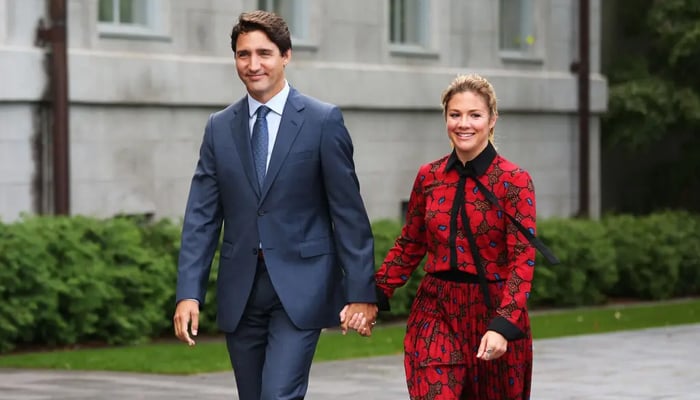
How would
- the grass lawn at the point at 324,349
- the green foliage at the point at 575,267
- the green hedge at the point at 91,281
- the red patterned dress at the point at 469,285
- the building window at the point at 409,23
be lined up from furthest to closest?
1. the building window at the point at 409,23
2. the green foliage at the point at 575,267
3. the green hedge at the point at 91,281
4. the grass lawn at the point at 324,349
5. the red patterned dress at the point at 469,285

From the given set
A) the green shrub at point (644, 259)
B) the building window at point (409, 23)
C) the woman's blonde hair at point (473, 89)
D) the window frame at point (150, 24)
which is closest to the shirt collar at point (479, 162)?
the woman's blonde hair at point (473, 89)

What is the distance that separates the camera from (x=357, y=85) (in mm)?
21406

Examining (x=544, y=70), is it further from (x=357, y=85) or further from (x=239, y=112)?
(x=239, y=112)

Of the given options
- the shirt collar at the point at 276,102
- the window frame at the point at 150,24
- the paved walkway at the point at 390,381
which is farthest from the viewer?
the window frame at the point at 150,24

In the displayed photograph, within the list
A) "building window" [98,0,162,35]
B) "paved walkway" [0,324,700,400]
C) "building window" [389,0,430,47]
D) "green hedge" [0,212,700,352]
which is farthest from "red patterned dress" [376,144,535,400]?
"building window" [389,0,430,47]

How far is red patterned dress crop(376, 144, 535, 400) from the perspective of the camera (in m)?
6.61

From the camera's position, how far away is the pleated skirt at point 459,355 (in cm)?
662

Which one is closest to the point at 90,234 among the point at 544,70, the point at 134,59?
the point at 134,59

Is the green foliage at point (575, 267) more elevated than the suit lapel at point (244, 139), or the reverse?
the suit lapel at point (244, 139)

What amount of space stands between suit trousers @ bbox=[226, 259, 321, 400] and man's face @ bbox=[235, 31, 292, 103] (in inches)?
26.4

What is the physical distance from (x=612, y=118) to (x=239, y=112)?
20114 mm

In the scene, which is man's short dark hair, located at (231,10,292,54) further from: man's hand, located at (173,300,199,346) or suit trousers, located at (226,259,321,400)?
man's hand, located at (173,300,199,346)

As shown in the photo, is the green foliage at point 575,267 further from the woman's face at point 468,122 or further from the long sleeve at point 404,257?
the woman's face at point 468,122

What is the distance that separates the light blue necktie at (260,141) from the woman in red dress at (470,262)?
64 centimetres
